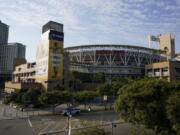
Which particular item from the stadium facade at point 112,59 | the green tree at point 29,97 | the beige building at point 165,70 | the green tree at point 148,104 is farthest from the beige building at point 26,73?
the green tree at point 148,104

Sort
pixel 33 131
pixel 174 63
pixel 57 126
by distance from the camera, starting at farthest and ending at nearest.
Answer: pixel 174 63
pixel 57 126
pixel 33 131

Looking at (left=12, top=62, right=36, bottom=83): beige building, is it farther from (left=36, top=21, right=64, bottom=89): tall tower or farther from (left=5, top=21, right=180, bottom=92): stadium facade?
(left=36, top=21, right=64, bottom=89): tall tower

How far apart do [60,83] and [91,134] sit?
217ft

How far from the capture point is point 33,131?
3841cm

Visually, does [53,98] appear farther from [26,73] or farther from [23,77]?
[23,77]

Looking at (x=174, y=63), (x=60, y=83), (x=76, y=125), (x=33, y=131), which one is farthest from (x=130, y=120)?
(x=174, y=63)

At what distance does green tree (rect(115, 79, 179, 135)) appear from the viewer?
29281mm

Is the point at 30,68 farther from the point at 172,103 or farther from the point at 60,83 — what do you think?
the point at 172,103

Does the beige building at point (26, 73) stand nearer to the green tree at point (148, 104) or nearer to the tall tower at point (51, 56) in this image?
the tall tower at point (51, 56)

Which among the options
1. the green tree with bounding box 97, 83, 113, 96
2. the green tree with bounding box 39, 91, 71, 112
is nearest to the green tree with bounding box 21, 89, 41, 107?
the green tree with bounding box 39, 91, 71, 112

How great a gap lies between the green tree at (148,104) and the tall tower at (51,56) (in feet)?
199

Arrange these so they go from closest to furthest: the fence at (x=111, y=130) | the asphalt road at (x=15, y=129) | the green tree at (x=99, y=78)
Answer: the fence at (x=111, y=130), the asphalt road at (x=15, y=129), the green tree at (x=99, y=78)

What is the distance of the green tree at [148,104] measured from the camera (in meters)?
29.3

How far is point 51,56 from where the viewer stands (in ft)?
302
